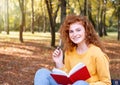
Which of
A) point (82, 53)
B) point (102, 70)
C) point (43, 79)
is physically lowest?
point (43, 79)

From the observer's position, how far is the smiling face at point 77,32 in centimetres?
438

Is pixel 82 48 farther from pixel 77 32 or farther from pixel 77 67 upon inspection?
pixel 77 67

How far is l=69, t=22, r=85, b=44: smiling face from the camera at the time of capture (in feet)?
14.4

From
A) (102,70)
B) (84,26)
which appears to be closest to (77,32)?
(84,26)

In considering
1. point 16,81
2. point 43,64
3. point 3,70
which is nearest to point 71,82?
point 16,81

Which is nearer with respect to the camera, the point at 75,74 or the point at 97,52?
the point at 75,74

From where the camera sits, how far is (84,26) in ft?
14.5

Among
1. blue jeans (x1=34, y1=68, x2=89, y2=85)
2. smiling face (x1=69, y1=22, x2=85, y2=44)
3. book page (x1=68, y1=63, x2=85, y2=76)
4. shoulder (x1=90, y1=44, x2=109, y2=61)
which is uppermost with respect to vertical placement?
smiling face (x1=69, y1=22, x2=85, y2=44)

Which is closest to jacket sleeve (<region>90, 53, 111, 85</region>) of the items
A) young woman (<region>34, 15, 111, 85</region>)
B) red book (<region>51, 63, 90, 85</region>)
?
young woman (<region>34, 15, 111, 85</region>)

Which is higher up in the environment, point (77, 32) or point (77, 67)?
point (77, 32)

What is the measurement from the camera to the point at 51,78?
4.40 meters

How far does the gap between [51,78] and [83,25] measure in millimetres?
819

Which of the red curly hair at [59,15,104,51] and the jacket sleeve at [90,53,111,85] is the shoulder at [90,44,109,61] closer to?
the jacket sleeve at [90,53,111,85]

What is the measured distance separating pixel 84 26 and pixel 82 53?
36cm
